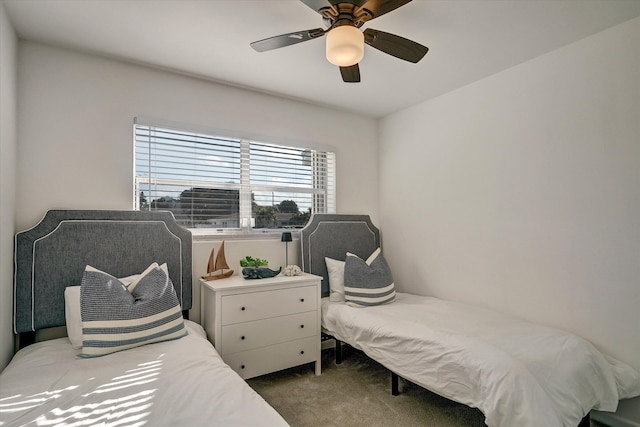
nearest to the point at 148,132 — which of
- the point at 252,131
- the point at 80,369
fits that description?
the point at 252,131

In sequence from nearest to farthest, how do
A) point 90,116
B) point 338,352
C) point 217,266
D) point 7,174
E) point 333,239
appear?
point 7,174, point 90,116, point 217,266, point 338,352, point 333,239

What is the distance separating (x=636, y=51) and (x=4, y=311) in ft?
13.2

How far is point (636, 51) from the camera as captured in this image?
2.02 metres

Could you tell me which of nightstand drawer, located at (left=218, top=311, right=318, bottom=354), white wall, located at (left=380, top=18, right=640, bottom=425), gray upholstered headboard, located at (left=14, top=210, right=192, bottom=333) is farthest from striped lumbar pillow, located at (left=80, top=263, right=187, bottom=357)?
white wall, located at (left=380, top=18, right=640, bottom=425)

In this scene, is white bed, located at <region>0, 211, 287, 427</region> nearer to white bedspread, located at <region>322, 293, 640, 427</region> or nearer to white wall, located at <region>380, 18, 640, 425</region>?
white bedspread, located at <region>322, 293, 640, 427</region>

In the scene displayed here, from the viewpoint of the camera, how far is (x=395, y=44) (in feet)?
6.15

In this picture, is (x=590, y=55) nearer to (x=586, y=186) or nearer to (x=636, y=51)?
(x=636, y=51)

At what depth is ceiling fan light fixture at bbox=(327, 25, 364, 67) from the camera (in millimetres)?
1662

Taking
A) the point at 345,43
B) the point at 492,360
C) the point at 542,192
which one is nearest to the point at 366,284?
the point at 492,360

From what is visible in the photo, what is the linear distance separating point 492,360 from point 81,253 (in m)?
2.60

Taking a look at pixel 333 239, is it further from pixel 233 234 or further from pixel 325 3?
pixel 325 3

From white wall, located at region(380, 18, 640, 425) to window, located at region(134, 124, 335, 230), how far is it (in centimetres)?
112

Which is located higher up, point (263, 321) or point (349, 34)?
point (349, 34)

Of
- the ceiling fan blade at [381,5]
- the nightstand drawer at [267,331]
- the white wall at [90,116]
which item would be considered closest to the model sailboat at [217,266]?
the nightstand drawer at [267,331]
